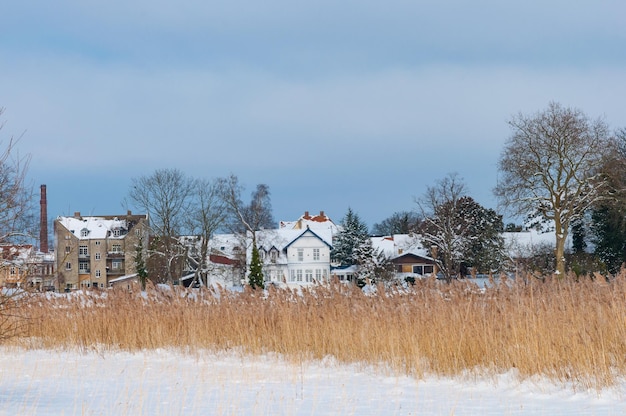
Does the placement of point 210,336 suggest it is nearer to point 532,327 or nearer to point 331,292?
point 331,292

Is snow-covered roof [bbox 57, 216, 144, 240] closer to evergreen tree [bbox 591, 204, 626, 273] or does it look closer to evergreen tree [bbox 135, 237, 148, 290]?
evergreen tree [bbox 135, 237, 148, 290]

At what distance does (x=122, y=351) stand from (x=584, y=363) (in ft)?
27.2

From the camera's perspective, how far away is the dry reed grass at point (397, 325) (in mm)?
9398

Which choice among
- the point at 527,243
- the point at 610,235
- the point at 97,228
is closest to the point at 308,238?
the point at 527,243

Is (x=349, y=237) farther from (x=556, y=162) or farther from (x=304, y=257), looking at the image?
(x=556, y=162)

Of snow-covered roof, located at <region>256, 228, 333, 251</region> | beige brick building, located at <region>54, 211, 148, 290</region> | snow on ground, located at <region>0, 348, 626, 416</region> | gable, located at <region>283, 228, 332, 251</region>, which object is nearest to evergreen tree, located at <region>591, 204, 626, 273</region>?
snow-covered roof, located at <region>256, 228, 333, 251</region>

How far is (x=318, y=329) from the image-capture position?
12.0 meters

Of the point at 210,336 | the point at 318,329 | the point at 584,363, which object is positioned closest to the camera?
the point at 584,363

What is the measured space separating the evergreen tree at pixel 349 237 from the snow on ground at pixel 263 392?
2266 inches

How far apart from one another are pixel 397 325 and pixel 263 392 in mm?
2597

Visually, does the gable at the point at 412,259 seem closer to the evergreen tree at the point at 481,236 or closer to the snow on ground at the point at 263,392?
the evergreen tree at the point at 481,236

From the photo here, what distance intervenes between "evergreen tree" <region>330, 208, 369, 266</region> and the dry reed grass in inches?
2158

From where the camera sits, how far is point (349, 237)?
233 feet

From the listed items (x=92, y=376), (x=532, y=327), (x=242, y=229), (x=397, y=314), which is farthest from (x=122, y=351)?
(x=242, y=229)
